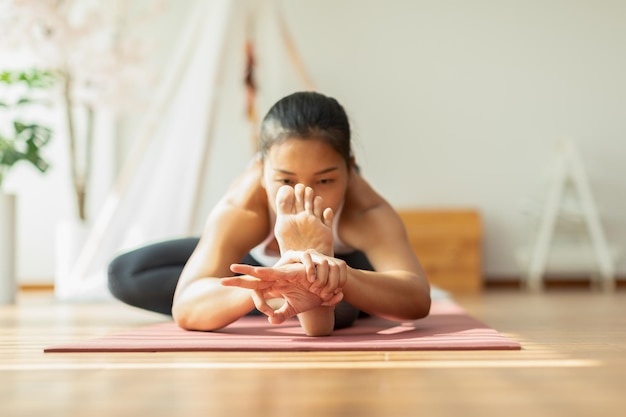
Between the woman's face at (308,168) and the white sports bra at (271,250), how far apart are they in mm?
180

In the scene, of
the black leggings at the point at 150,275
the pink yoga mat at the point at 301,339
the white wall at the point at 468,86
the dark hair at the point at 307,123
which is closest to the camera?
the pink yoga mat at the point at 301,339

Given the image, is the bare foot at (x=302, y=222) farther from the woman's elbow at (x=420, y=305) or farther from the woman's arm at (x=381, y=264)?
the woman's elbow at (x=420, y=305)

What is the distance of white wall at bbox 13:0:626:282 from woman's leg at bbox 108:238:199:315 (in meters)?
2.76

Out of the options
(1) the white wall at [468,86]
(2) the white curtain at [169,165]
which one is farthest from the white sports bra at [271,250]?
(1) the white wall at [468,86]

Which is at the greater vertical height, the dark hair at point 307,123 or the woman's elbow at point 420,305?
the dark hair at point 307,123

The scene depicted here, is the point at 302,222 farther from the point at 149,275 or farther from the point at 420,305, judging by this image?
the point at 149,275

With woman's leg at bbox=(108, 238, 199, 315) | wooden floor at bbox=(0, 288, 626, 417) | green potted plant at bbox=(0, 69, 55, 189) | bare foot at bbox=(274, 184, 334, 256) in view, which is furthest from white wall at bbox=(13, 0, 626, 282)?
bare foot at bbox=(274, 184, 334, 256)

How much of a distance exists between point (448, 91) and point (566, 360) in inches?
148

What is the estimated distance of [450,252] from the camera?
184 inches

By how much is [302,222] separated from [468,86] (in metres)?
3.75

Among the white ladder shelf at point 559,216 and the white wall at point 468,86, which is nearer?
the white ladder shelf at point 559,216

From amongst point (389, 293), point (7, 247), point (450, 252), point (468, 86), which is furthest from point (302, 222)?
point (468, 86)

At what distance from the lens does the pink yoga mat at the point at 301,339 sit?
1.50 metres

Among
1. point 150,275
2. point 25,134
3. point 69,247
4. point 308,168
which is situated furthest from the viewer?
point 69,247
